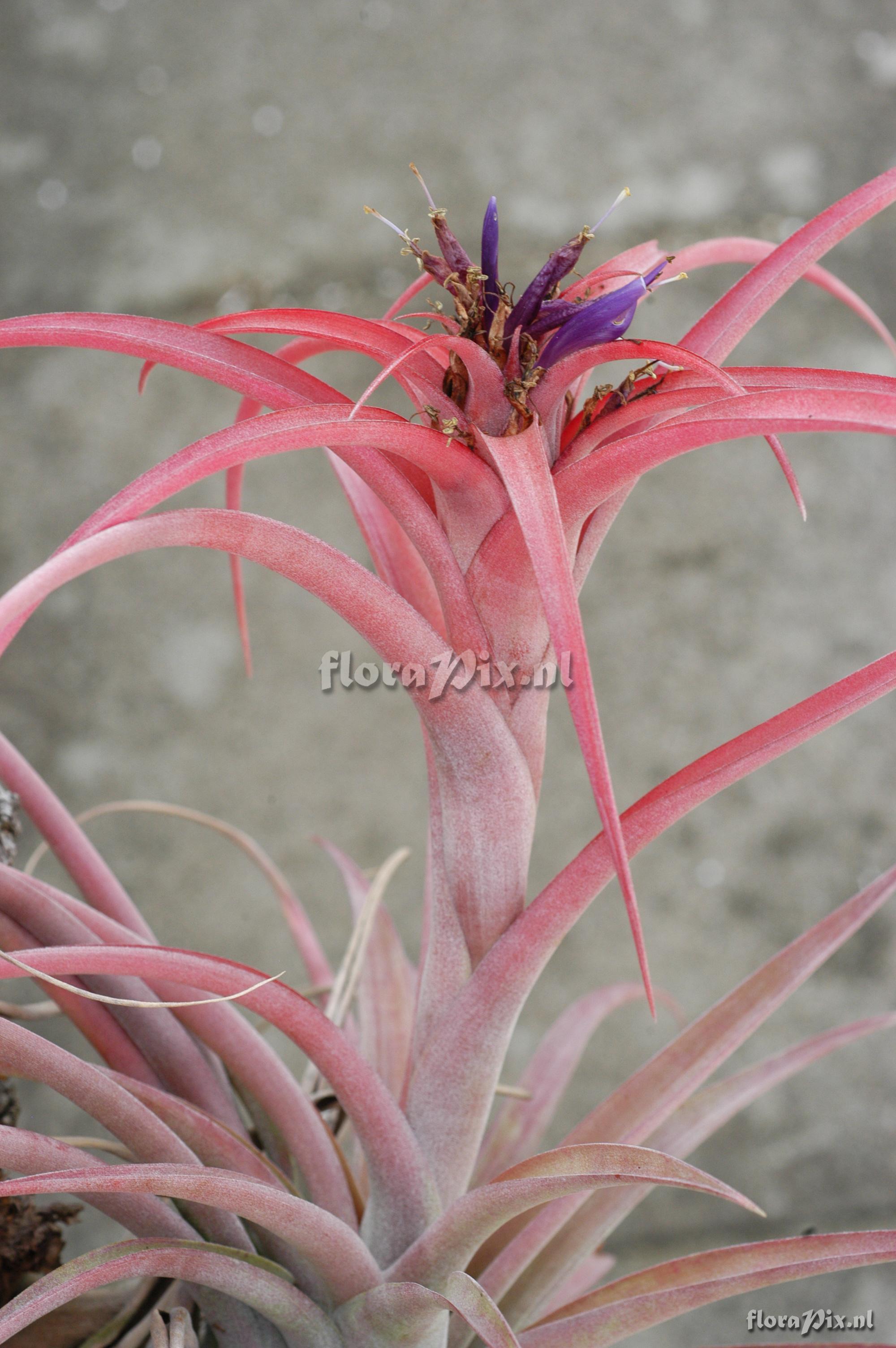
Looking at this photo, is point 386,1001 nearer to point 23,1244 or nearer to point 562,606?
point 23,1244

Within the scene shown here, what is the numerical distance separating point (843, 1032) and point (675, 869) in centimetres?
38

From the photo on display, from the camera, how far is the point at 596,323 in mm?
268

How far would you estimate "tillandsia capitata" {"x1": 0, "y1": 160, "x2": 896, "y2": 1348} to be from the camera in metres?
0.26

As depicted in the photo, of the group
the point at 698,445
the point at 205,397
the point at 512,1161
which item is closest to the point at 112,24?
the point at 205,397

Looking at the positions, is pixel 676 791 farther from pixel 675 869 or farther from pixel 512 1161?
pixel 675 869

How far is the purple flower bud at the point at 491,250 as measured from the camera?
299 mm

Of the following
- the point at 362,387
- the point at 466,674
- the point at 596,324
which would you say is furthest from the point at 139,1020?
the point at 362,387

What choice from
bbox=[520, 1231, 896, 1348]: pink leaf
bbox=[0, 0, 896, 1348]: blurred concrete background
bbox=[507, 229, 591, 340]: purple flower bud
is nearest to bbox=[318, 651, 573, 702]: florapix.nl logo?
bbox=[507, 229, 591, 340]: purple flower bud

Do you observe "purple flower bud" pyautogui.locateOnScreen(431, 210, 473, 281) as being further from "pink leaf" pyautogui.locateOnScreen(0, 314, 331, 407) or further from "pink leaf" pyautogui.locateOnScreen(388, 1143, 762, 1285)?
"pink leaf" pyautogui.locateOnScreen(388, 1143, 762, 1285)

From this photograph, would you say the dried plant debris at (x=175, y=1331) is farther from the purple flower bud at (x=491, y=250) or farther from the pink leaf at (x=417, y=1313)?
the purple flower bud at (x=491, y=250)

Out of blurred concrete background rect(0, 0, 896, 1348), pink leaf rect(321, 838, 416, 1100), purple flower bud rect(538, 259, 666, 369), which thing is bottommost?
pink leaf rect(321, 838, 416, 1100)

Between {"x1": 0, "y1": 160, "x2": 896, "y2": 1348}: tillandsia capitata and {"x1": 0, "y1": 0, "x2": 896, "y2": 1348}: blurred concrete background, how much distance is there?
1.56ft

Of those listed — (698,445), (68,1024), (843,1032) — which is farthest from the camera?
(68,1024)

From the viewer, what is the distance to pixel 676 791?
300 mm
